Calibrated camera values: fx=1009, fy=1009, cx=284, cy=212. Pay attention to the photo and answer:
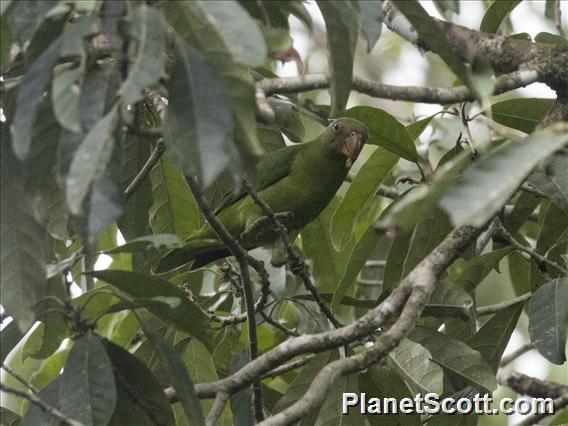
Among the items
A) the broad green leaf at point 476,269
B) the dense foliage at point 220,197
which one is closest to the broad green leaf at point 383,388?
the dense foliage at point 220,197

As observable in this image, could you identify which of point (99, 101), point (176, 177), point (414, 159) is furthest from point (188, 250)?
point (99, 101)

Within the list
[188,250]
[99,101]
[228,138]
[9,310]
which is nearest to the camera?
[228,138]

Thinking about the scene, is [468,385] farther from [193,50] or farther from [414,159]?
[193,50]

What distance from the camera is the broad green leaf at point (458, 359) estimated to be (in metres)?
2.70

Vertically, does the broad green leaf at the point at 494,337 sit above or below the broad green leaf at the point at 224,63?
below

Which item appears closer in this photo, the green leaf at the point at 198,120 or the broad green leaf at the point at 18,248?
the green leaf at the point at 198,120

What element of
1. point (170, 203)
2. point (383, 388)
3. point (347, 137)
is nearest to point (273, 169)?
point (347, 137)

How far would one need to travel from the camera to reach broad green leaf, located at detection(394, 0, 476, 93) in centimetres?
211

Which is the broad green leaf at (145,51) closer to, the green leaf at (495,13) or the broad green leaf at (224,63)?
the broad green leaf at (224,63)

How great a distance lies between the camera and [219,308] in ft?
12.2

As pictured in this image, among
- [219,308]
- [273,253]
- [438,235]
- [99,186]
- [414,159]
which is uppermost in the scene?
[99,186]

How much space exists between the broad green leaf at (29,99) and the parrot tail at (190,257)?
4.70 ft

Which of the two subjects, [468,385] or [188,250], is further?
[188,250]

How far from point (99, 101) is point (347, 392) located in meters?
1.28
